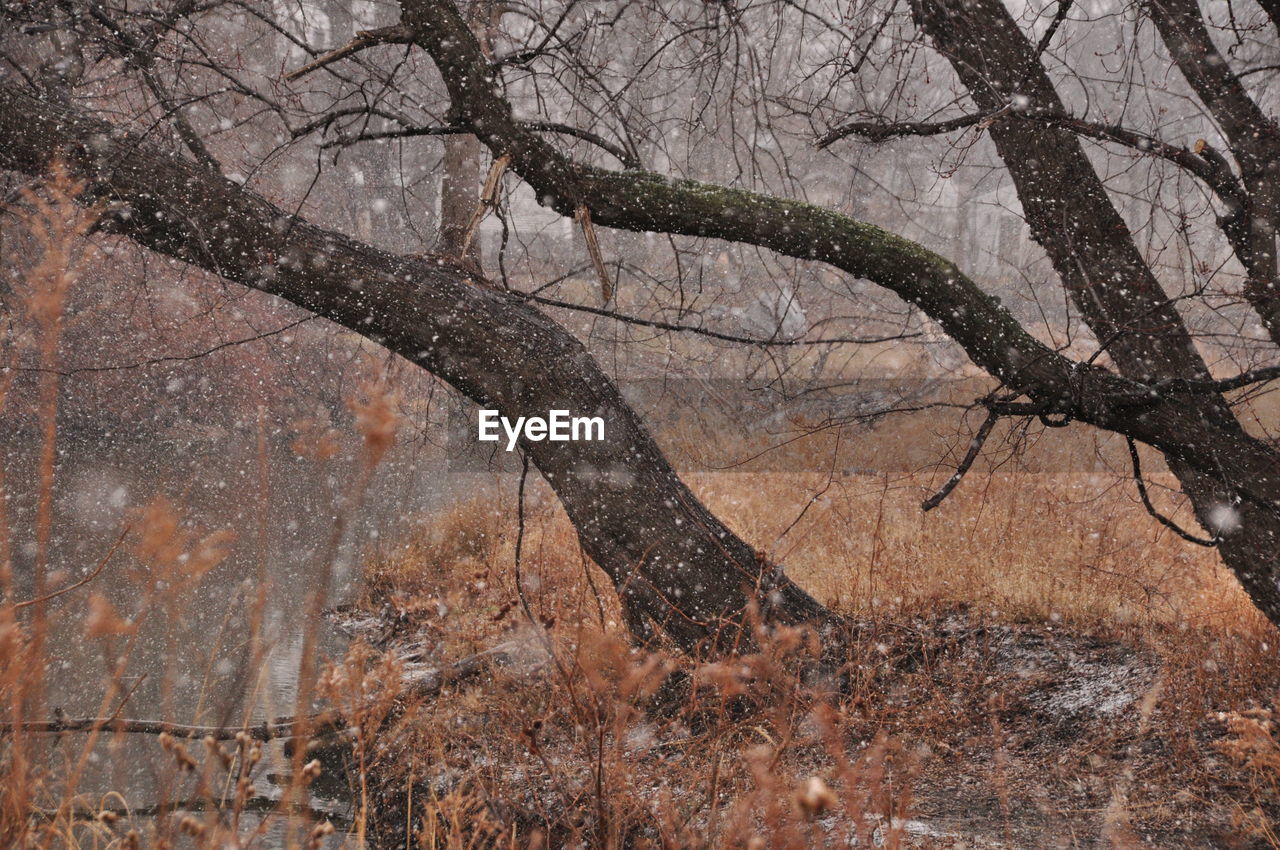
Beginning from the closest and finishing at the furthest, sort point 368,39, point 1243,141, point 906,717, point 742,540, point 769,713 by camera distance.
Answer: point 769,713
point 1243,141
point 368,39
point 906,717
point 742,540

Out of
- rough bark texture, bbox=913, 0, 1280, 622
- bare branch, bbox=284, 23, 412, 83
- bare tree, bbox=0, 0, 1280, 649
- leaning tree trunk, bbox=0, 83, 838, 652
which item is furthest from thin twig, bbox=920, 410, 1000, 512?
bare branch, bbox=284, 23, 412, 83

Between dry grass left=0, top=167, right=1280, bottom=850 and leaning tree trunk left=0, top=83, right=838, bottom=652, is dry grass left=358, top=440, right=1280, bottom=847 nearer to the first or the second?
dry grass left=0, top=167, right=1280, bottom=850

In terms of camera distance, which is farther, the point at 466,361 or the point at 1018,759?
the point at 466,361

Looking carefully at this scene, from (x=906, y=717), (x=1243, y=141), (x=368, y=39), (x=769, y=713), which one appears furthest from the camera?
(x=906, y=717)

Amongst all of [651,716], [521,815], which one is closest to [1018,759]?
[651,716]

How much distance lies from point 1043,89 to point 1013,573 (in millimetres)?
2871

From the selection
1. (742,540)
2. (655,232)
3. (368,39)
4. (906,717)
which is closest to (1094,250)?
(655,232)

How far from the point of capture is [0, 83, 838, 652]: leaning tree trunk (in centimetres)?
383

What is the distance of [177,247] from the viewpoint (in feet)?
12.8

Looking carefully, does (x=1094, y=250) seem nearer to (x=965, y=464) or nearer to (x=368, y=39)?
(x=965, y=464)

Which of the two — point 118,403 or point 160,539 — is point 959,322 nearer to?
point 160,539

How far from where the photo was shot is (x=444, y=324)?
3.88 metres

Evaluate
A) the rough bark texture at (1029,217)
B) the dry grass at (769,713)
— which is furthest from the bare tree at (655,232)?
the dry grass at (769,713)

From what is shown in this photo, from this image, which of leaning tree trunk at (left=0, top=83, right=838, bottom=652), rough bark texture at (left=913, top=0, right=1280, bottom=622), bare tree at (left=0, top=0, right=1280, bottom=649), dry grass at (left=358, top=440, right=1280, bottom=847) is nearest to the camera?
dry grass at (left=358, top=440, right=1280, bottom=847)
